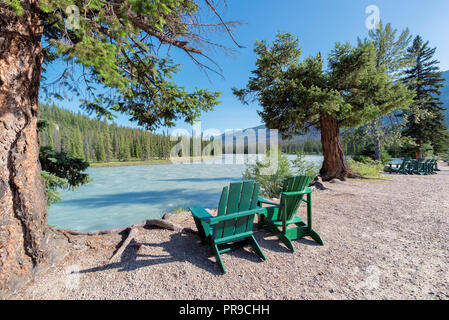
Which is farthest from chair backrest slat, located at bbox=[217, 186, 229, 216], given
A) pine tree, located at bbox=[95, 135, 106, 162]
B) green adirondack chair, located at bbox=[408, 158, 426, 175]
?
pine tree, located at bbox=[95, 135, 106, 162]

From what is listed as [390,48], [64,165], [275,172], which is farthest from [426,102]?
[64,165]

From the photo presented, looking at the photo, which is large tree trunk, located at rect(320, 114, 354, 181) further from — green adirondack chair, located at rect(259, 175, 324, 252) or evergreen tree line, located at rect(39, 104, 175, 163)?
evergreen tree line, located at rect(39, 104, 175, 163)

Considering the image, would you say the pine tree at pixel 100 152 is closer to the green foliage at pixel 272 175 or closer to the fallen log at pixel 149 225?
the green foliage at pixel 272 175

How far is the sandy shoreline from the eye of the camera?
1.93 m

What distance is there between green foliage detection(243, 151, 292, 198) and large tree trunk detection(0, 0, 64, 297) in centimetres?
668

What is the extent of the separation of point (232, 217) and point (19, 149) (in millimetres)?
2610

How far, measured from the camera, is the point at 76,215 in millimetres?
9070

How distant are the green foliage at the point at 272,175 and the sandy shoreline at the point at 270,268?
3878mm

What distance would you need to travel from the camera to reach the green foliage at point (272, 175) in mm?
7555

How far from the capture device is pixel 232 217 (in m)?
2.43

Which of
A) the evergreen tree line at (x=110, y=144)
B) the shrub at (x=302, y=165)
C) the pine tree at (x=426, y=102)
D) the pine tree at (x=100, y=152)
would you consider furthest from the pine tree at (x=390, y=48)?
the pine tree at (x=100, y=152)
